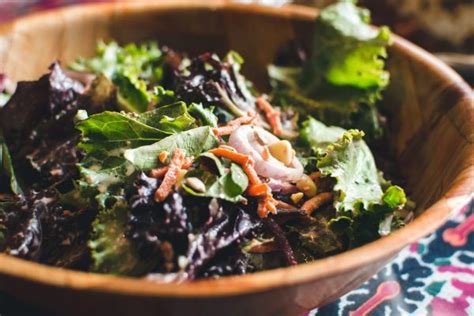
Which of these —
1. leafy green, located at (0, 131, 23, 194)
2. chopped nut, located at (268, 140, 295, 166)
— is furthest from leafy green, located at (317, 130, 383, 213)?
leafy green, located at (0, 131, 23, 194)

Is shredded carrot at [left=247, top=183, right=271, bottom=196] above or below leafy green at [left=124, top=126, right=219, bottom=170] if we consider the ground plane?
below

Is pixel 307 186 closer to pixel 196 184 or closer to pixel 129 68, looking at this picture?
pixel 196 184

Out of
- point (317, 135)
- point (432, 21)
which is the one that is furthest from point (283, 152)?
point (432, 21)

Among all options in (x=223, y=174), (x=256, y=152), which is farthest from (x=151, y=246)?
(x=256, y=152)

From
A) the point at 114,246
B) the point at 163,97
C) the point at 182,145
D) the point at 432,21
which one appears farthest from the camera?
the point at 432,21

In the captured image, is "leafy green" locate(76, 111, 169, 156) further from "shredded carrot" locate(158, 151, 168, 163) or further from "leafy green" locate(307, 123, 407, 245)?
"leafy green" locate(307, 123, 407, 245)

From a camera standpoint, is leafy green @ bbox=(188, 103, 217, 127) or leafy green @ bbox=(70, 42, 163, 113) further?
leafy green @ bbox=(70, 42, 163, 113)
